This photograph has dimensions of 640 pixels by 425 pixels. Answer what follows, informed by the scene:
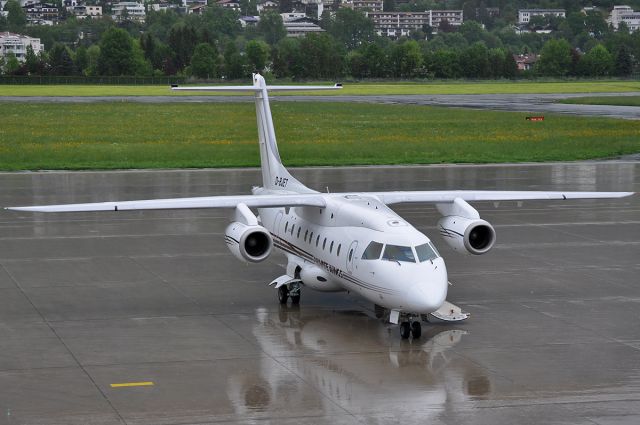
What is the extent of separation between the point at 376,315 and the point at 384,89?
120 metres

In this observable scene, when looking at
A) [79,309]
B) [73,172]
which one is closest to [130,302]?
[79,309]

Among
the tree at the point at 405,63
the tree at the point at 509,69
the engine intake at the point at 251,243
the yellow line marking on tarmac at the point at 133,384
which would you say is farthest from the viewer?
the tree at the point at 405,63

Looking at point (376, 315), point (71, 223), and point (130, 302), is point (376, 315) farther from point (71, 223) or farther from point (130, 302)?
point (71, 223)

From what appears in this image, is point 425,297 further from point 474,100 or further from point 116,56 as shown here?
point 116,56

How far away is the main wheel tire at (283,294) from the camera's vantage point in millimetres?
26625

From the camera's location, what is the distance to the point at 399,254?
75.7ft

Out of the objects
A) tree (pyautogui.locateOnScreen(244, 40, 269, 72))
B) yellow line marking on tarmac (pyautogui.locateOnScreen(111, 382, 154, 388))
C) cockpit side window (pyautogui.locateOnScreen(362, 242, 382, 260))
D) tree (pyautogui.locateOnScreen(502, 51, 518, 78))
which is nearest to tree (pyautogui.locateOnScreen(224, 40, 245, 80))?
tree (pyautogui.locateOnScreen(244, 40, 269, 72))

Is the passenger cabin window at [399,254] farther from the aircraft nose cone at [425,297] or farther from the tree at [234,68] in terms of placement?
the tree at [234,68]

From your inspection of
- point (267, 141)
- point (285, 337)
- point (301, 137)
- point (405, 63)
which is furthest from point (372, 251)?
point (405, 63)

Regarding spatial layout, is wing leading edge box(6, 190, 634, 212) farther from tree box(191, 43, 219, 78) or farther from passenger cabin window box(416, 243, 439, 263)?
tree box(191, 43, 219, 78)

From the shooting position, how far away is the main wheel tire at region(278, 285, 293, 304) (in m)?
26.6

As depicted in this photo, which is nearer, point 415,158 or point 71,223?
point 71,223

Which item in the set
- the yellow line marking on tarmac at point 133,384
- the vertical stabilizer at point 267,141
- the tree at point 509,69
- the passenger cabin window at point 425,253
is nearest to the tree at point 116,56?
the tree at point 509,69

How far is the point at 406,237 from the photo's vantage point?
2341cm
